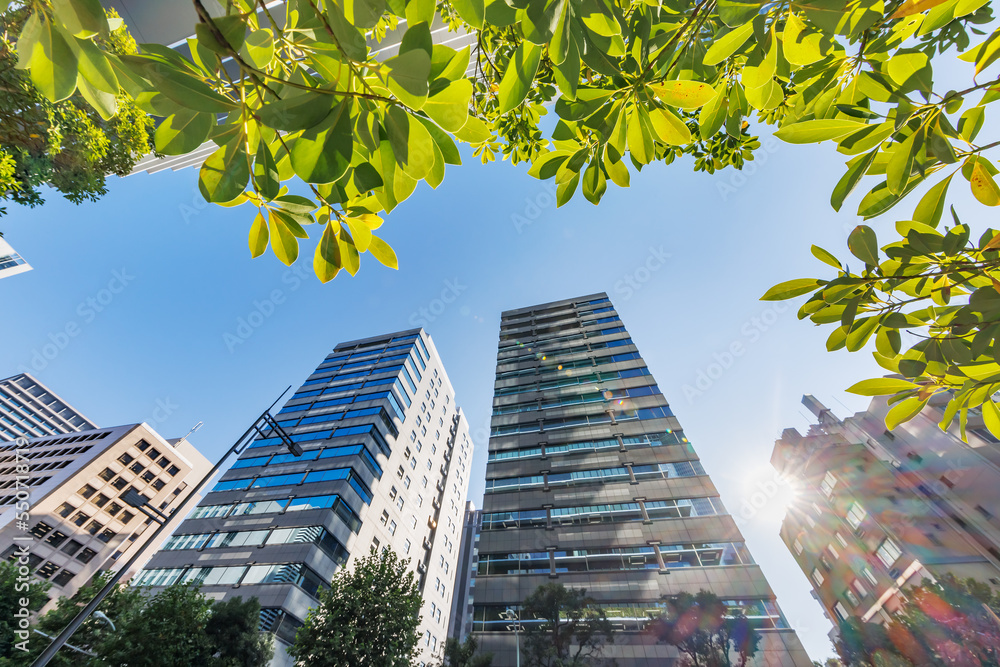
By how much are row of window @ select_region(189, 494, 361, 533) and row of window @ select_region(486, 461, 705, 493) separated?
901 cm

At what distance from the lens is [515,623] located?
60.5ft

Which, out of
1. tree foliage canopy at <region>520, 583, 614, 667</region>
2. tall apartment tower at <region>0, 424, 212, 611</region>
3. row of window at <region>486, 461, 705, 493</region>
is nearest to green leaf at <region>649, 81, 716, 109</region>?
tree foliage canopy at <region>520, 583, 614, 667</region>

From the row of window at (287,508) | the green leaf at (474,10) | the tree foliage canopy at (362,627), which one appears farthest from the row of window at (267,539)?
the green leaf at (474,10)

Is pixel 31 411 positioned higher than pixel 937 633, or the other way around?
pixel 31 411

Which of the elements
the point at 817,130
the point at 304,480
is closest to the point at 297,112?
the point at 817,130

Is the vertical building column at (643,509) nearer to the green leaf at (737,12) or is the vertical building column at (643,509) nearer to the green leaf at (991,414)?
the green leaf at (991,414)

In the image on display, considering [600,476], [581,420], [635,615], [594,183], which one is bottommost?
[594,183]

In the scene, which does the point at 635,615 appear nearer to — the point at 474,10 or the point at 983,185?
the point at 983,185

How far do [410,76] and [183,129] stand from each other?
53cm

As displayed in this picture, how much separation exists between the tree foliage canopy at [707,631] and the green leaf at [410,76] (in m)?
20.5

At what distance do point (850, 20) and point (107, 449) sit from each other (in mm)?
55632

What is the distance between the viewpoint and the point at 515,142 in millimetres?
3053

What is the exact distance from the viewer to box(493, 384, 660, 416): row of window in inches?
1149

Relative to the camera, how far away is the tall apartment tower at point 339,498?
68.3 feet
